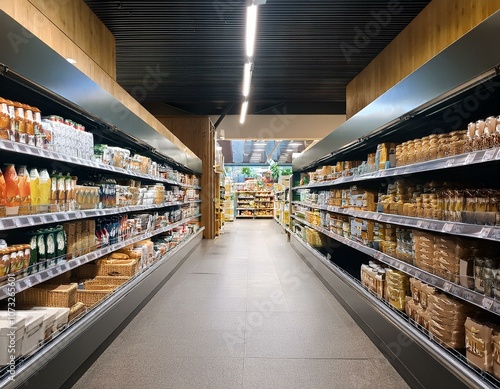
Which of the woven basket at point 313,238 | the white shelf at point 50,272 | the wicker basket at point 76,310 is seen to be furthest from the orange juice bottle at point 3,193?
the woven basket at point 313,238

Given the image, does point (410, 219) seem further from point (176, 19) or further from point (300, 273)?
point (176, 19)

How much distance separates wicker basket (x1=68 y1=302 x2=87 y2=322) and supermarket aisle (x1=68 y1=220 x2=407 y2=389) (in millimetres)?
376

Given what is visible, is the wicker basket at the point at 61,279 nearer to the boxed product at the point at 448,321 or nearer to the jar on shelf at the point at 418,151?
the boxed product at the point at 448,321

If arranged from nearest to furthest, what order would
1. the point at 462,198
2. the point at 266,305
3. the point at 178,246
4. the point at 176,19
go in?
1. the point at 462,198
2. the point at 266,305
3. the point at 176,19
4. the point at 178,246

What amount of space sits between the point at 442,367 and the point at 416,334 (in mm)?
364

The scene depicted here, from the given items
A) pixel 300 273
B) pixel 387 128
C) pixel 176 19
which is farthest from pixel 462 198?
pixel 176 19

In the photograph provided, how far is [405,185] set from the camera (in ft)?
10.2

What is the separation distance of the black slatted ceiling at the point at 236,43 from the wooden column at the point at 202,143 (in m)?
0.89

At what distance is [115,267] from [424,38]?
4086 mm

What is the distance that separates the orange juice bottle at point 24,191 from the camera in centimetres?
208

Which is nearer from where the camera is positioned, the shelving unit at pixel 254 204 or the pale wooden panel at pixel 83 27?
the pale wooden panel at pixel 83 27

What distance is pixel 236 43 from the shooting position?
5.90 meters

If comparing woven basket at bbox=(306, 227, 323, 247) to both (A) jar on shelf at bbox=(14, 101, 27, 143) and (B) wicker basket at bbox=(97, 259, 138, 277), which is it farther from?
(A) jar on shelf at bbox=(14, 101, 27, 143)

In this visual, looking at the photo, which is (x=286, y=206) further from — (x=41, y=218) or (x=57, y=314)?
(x=41, y=218)
